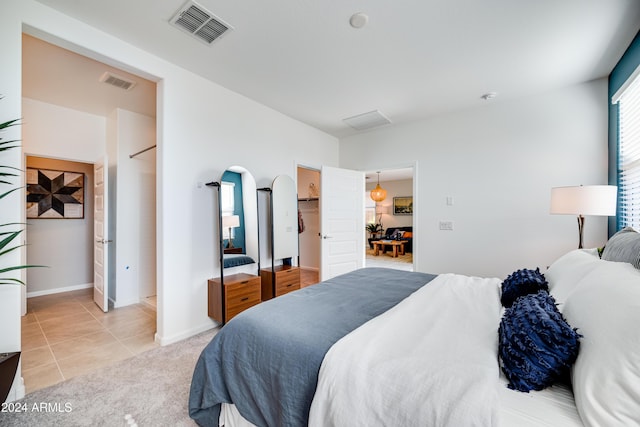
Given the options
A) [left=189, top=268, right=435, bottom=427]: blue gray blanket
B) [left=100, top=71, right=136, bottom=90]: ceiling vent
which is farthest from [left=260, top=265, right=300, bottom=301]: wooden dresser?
[left=100, top=71, right=136, bottom=90]: ceiling vent

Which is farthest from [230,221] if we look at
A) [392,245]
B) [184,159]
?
[392,245]

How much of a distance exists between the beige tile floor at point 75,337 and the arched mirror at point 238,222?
1.08m

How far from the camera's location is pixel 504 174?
3.38m

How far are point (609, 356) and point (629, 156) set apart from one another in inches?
108

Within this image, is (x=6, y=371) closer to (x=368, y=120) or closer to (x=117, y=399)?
(x=117, y=399)

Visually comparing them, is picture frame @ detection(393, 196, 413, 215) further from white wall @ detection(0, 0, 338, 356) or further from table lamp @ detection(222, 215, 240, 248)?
table lamp @ detection(222, 215, 240, 248)

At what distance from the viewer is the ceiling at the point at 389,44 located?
189 cm

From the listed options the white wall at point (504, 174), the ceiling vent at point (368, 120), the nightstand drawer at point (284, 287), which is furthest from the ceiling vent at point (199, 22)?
the white wall at point (504, 174)

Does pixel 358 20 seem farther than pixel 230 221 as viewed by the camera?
No

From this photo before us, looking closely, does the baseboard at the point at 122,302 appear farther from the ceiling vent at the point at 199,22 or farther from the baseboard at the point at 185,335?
the ceiling vent at the point at 199,22

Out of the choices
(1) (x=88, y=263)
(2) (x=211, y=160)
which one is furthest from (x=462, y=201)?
(1) (x=88, y=263)

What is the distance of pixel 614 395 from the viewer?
692 millimetres

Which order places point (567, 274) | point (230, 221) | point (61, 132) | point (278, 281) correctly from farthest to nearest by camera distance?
1. point (61, 132)
2. point (278, 281)
3. point (230, 221)
4. point (567, 274)

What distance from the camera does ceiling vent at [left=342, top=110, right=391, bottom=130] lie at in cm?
381
